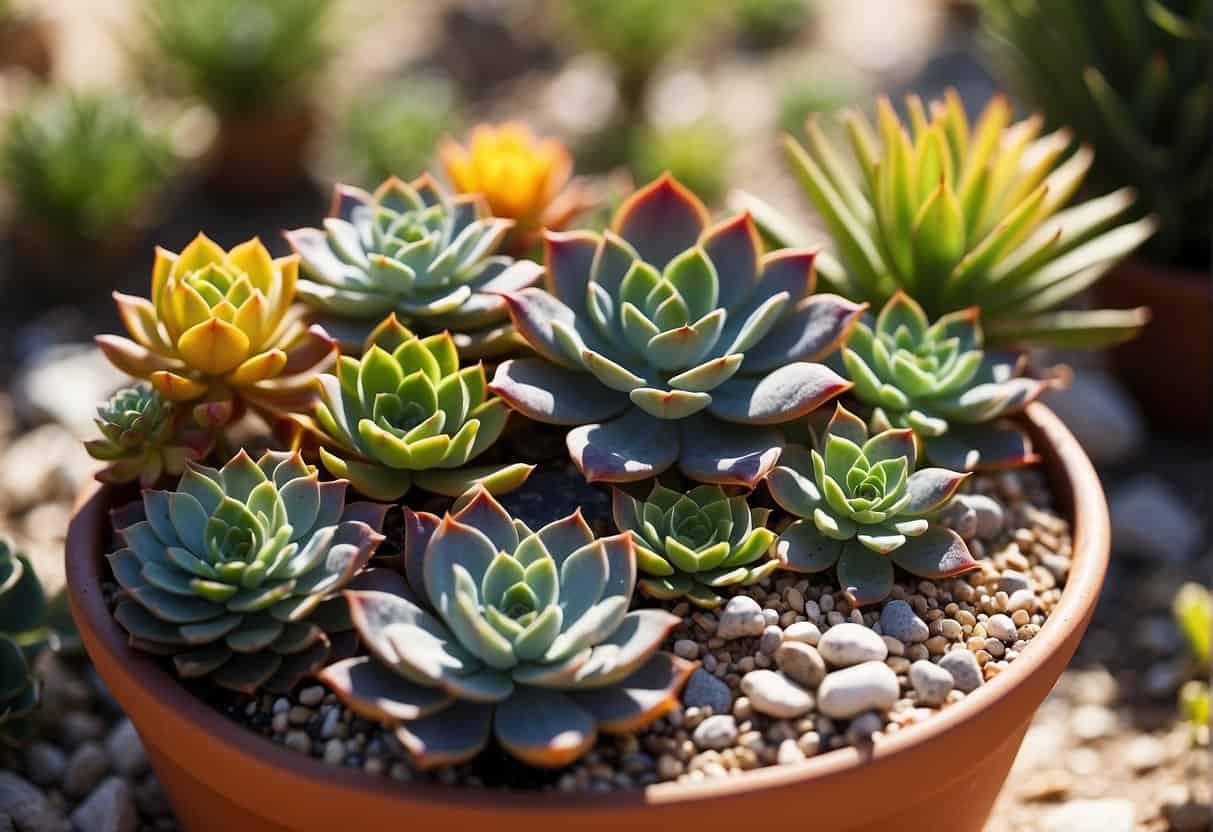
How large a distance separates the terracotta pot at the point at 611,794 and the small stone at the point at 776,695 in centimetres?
7

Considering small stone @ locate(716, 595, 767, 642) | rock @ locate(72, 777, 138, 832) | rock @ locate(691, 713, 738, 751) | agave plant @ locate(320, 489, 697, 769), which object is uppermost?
agave plant @ locate(320, 489, 697, 769)

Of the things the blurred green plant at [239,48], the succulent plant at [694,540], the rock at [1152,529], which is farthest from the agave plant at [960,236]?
the blurred green plant at [239,48]

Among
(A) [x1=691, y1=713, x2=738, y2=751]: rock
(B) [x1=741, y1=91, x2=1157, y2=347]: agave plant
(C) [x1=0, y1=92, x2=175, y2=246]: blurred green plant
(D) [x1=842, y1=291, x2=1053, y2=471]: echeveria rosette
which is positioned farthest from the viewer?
(C) [x1=0, y1=92, x2=175, y2=246]: blurred green plant

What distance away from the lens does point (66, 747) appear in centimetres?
199

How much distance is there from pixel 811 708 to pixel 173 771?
695 mm

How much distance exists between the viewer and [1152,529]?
8.19 ft

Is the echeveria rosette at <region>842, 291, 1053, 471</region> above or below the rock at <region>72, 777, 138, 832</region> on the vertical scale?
above

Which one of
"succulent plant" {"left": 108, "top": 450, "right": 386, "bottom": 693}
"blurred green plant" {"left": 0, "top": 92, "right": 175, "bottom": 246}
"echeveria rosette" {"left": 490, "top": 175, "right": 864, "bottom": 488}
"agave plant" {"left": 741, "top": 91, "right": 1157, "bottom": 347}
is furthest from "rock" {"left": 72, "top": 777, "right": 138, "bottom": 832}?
"blurred green plant" {"left": 0, "top": 92, "right": 175, "bottom": 246}

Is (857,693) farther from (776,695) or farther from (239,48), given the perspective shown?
(239,48)

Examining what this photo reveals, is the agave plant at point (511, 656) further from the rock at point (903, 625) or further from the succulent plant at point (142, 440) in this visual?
the succulent plant at point (142, 440)

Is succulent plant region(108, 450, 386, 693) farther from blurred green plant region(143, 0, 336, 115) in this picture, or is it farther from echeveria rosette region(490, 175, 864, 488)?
blurred green plant region(143, 0, 336, 115)

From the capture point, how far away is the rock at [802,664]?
1474 millimetres

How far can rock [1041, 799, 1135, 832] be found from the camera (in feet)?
6.34

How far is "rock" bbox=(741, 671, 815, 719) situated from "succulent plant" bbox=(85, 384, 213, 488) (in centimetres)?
71
